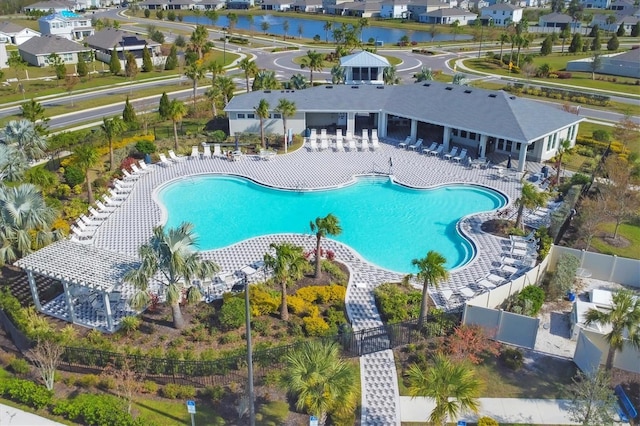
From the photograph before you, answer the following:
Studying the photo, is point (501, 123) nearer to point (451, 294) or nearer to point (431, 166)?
point (431, 166)

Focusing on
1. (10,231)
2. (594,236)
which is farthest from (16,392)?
(594,236)

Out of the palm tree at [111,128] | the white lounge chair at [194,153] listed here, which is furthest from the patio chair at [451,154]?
the palm tree at [111,128]

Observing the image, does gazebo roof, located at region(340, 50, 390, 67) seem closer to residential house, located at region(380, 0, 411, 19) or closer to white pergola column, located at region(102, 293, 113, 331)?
white pergola column, located at region(102, 293, 113, 331)

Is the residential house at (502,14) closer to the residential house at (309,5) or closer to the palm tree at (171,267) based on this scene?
the residential house at (309,5)

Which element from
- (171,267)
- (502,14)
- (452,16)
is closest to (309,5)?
(452,16)

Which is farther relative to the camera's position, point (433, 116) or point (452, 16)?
point (452, 16)

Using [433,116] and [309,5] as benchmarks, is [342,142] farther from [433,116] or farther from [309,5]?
[309,5]

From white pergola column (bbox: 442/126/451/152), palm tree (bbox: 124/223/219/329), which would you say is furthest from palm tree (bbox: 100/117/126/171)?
white pergola column (bbox: 442/126/451/152)
